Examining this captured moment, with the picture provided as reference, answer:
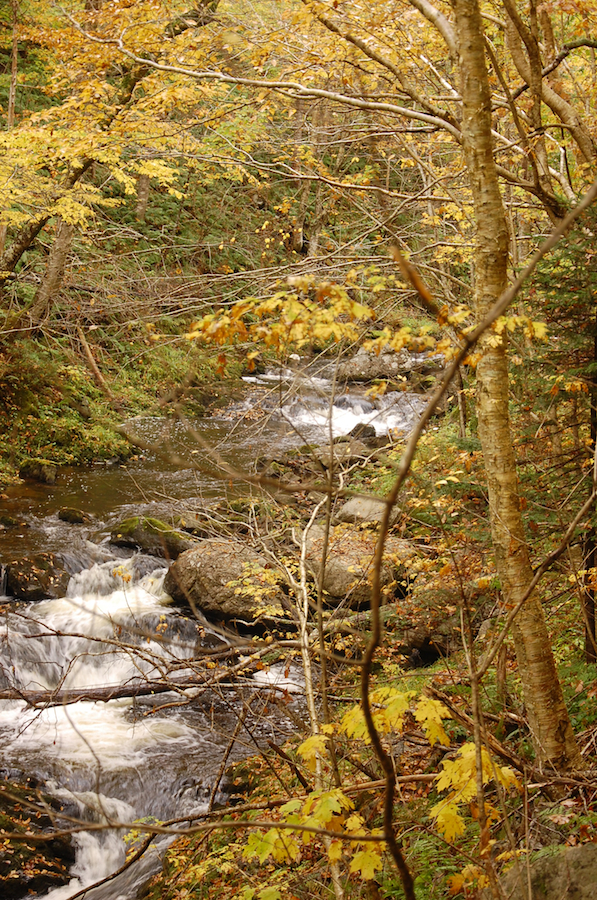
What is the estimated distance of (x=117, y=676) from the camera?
8.43 metres

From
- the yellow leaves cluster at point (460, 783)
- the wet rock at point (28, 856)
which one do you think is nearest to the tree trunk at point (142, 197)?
the wet rock at point (28, 856)

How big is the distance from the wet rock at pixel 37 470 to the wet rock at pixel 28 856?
7454mm

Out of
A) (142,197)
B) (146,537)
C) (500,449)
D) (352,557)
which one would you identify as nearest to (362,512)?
(352,557)

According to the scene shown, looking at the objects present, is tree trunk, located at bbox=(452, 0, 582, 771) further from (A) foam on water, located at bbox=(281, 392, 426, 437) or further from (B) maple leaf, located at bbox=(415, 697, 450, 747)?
(A) foam on water, located at bbox=(281, 392, 426, 437)

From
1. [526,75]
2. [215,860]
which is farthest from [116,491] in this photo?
[526,75]

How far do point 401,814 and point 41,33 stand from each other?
10.4 m

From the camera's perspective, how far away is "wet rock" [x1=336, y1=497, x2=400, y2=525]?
30.3 feet

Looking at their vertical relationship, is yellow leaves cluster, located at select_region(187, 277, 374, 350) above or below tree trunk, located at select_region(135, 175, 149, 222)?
below

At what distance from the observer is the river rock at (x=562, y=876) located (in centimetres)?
268

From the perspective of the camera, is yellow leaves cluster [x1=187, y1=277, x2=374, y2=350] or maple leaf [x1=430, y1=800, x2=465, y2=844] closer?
maple leaf [x1=430, y1=800, x2=465, y2=844]

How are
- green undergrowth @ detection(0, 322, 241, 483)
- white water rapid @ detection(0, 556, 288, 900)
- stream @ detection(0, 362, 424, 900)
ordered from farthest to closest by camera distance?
green undergrowth @ detection(0, 322, 241, 483), white water rapid @ detection(0, 556, 288, 900), stream @ detection(0, 362, 424, 900)

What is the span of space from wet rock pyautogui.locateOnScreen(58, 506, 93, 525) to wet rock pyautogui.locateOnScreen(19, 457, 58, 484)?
5.91ft

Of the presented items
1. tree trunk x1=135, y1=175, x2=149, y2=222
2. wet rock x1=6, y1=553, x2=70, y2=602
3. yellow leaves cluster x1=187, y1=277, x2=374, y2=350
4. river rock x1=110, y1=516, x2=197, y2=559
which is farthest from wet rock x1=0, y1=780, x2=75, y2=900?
tree trunk x1=135, y1=175, x2=149, y2=222

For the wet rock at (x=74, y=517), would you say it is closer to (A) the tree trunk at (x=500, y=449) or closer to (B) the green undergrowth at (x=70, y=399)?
(B) the green undergrowth at (x=70, y=399)
